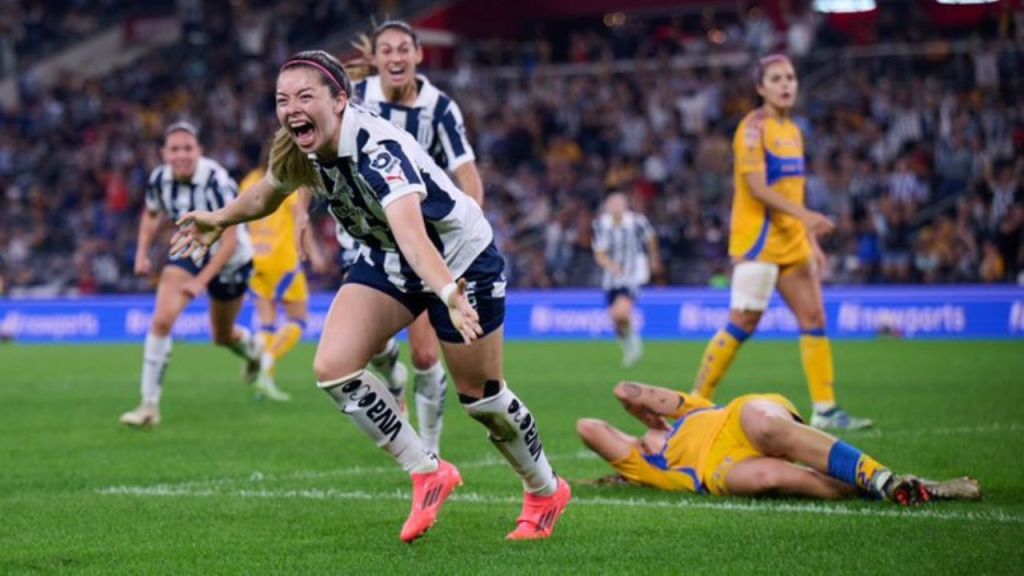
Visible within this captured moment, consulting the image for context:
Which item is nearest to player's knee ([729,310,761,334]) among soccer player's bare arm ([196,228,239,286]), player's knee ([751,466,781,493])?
player's knee ([751,466,781,493])

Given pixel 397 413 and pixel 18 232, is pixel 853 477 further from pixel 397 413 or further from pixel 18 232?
pixel 18 232

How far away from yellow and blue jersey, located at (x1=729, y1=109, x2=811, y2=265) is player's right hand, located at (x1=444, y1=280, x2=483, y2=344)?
668 centimetres

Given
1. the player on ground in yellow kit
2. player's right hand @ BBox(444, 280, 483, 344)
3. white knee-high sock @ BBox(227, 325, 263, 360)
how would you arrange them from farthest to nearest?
the player on ground in yellow kit
white knee-high sock @ BBox(227, 325, 263, 360)
player's right hand @ BBox(444, 280, 483, 344)

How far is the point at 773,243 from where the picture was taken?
12531 mm

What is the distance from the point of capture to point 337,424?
13.5 meters

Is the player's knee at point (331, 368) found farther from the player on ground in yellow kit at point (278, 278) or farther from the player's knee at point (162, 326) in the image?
the player on ground in yellow kit at point (278, 278)

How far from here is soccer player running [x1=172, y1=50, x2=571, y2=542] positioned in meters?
6.70

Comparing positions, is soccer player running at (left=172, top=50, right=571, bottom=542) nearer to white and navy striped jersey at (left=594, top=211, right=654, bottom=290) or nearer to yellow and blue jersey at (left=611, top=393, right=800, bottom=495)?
yellow and blue jersey at (left=611, top=393, right=800, bottom=495)

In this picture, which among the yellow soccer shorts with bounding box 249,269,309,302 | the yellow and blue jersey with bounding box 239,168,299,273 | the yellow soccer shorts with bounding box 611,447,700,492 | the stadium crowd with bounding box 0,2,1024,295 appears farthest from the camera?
the stadium crowd with bounding box 0,2,1024,295

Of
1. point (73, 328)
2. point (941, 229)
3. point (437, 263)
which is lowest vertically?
point (73, 328)

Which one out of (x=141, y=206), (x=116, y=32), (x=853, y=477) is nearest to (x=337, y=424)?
(x=853, y=477)

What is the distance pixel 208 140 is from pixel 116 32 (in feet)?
29.6

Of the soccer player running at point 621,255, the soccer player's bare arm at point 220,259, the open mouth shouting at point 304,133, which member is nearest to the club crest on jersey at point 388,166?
the open mouth shouting at point 304,133

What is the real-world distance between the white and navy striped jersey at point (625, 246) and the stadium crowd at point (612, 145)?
10.0 ft
